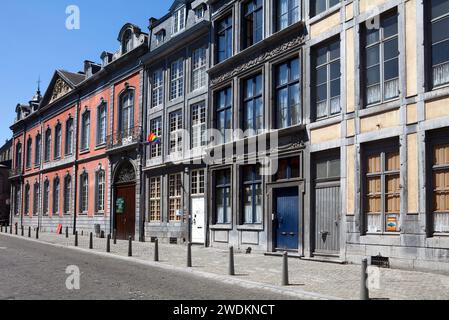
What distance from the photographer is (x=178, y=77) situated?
2731 cm

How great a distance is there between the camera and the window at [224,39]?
23250mm

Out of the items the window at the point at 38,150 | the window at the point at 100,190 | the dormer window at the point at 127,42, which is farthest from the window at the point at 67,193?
the dormer window at the point at 127,42

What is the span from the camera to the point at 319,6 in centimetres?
1817

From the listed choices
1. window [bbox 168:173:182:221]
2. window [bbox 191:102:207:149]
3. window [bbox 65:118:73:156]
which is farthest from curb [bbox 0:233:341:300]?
window [bbox 65:118:73:156]

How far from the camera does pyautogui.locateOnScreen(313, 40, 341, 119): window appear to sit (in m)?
17.1

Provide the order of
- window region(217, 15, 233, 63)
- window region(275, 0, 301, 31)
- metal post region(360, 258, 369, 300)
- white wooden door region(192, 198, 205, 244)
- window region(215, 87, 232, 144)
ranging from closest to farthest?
metal post region(360, 258, 369, 300) → window region(275, 0, 301, 31) → window region(215, 87, 232, 144) → window region(217, 15, 233, 63) → white wooden door region(192, 198, 205, 244)

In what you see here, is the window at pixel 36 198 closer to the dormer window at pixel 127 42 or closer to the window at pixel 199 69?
the dormer window at pixel 127 42

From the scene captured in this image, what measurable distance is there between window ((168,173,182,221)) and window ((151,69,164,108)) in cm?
446

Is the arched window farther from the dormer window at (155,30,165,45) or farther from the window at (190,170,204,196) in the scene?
the window at (190,170,204,196)

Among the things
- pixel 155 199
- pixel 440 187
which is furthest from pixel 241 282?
pixel 155 199

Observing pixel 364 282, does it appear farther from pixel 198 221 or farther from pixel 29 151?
pixel 29 151

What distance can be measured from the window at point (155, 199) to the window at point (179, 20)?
25.8ft

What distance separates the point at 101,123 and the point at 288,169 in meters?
20.2
